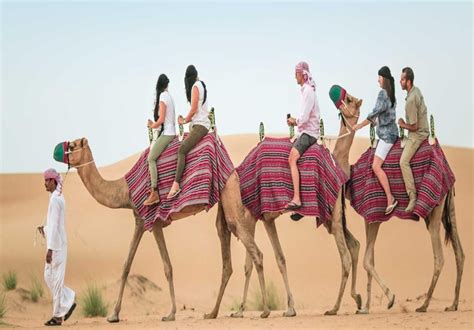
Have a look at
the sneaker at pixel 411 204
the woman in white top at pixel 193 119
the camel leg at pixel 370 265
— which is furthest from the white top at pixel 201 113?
the sneaker at pixel 411 204

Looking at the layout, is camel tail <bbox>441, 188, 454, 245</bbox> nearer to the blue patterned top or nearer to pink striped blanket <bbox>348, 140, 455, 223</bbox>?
pink striped blanket <bbox>348, 140, 455, 223</bbox>

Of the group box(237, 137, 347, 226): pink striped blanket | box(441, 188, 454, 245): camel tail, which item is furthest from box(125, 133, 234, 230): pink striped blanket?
box(441, 188, 454, 245): camel tail

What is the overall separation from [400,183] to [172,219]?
3.32 meters

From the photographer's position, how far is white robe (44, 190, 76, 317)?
53.1 ft

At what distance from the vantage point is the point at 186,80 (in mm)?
16406

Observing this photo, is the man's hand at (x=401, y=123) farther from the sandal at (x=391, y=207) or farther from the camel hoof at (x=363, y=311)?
the camel hoof at (x=363, y=311)

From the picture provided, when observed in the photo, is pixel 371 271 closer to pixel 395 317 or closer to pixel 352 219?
pixel 395 317

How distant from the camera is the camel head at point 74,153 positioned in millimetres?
16433

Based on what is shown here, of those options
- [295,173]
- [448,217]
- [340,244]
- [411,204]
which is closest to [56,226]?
[295,173]

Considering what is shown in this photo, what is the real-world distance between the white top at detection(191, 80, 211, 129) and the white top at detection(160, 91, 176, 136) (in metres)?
0.37

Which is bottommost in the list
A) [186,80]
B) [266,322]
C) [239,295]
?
[239,295]

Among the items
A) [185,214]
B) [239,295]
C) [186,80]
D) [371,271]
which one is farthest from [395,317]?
[239,295]

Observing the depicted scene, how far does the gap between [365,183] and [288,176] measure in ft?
4.23

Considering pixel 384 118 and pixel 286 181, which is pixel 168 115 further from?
pixel 384 118
